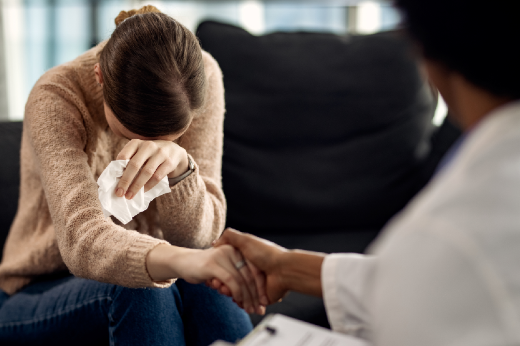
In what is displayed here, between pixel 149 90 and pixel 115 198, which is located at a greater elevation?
pixel 149 90

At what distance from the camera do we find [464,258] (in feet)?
1.20

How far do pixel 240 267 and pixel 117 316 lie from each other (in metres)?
0.26

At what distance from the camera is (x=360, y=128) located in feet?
4.83

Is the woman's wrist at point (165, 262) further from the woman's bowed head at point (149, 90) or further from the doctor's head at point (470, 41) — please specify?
the doctor's head at point (470, 41)

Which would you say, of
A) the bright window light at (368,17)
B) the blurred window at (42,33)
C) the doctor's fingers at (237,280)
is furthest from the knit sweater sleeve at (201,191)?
the bright window light at (368,17)

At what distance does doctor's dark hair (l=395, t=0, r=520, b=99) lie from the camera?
406 mm

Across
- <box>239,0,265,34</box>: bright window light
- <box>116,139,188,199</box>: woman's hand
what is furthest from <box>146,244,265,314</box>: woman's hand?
<box>239,0,265,34</box>: bright window light

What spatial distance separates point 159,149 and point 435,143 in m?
1.07

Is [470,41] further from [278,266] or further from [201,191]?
[201,191]

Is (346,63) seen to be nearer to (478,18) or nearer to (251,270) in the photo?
(251,270)

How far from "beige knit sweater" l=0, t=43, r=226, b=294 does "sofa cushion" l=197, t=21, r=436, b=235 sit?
262 mm

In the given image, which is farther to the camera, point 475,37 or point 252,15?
point 252,15

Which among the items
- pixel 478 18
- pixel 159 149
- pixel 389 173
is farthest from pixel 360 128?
pixel 478 18

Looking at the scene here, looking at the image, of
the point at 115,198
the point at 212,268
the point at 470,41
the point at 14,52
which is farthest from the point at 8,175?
the point at 14,52
